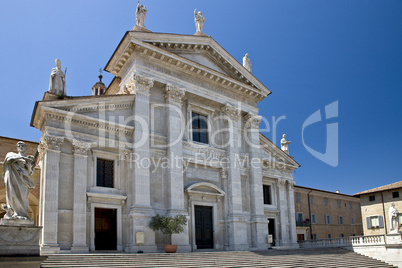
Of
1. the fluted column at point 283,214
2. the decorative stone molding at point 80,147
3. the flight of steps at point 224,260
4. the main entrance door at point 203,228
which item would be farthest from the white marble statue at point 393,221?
the decorative stone molding at point 80,147

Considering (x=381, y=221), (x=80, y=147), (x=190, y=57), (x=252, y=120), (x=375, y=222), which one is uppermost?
(x=190, y=57)

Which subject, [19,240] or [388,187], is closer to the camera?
[19,240]

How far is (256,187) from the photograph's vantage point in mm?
25375

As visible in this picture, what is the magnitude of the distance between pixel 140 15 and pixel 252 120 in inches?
397

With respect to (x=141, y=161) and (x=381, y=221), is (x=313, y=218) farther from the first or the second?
(x=141, y=161)

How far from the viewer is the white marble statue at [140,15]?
22641 millimetres

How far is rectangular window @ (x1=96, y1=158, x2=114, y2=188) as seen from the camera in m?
19.2

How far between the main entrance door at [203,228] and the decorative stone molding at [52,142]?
8.52 m

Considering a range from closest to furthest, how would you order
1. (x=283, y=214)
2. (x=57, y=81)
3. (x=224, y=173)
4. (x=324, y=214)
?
(x=57, y=81)
(x=224, y=173)
(x=283, y=214)
(x=324, y=214)

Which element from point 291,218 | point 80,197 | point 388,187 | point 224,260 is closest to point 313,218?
point 388,187

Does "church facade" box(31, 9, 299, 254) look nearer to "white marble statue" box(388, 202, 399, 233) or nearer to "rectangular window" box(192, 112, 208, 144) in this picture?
"rectangular window" box(192, 112, 208, 144)

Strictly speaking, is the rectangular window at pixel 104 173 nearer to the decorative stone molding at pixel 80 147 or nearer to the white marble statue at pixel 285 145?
the decorative stone molding at pixel 80 147

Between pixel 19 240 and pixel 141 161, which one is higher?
pixel 141 161

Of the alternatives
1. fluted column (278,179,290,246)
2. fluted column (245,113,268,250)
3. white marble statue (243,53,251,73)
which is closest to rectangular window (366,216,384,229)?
fluted column (278,179,290,246)
